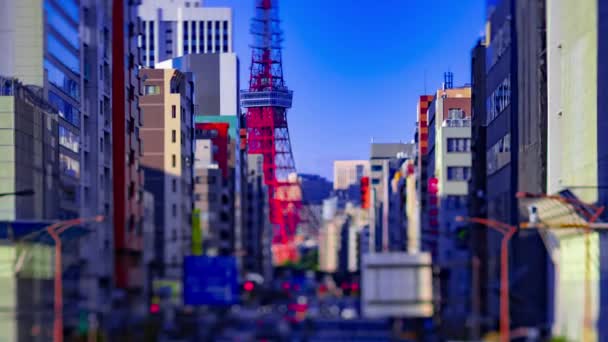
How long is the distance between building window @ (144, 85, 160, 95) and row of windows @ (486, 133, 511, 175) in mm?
11160

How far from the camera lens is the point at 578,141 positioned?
34.2 meters

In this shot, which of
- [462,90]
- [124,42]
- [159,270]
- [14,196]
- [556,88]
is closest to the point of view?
[159,270]

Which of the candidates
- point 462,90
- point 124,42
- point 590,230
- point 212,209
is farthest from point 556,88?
point 462,90

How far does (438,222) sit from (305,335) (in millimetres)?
3109

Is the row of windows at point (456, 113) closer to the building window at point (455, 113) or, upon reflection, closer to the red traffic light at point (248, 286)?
the building window at point (455, 113)

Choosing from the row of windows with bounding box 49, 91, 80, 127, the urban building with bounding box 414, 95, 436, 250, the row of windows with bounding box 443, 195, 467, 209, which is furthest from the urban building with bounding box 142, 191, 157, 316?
the row of windows with bounding box 49, 91, 80, 127

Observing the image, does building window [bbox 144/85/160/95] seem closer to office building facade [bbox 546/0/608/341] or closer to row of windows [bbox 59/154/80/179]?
row of windows [bbox 59/154/80/179]

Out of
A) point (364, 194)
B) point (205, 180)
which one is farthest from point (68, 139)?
point (364, 194)

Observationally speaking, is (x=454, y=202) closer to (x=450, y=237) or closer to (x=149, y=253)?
(x=450, y=237)

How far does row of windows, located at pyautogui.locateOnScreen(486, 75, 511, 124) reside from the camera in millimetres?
36831

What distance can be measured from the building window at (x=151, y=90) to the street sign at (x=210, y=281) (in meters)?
19.2

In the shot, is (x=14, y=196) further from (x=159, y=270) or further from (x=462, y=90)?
(x=462, y=90)

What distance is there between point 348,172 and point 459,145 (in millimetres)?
11089

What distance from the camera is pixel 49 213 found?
42.0m
